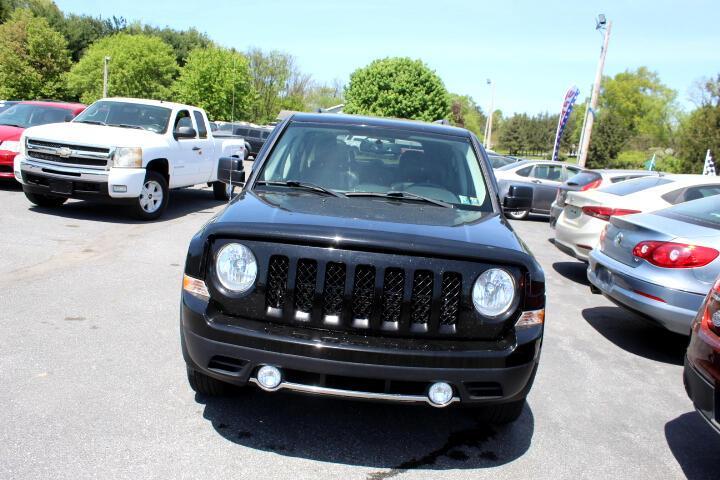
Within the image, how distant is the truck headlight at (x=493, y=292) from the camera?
2900mm

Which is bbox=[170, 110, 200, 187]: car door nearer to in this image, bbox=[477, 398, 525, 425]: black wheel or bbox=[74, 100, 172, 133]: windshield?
bbox=[74, 100, 172, 133]: windshield

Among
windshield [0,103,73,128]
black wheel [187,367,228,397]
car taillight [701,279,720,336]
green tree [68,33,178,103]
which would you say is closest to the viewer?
car taillight [701,279,720,336]

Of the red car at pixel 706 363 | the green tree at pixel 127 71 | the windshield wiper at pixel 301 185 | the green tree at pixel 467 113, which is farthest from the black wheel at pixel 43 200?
the green tree at pixel 467 113

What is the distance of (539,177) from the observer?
50.8 feet

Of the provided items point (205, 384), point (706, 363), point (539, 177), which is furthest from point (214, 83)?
point (706, 363)

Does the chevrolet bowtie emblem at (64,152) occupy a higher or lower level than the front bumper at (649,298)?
higher

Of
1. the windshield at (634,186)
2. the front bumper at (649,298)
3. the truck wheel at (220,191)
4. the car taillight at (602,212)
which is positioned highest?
the windshield at (634,186)

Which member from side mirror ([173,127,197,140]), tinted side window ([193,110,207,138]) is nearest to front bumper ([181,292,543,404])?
side mirror ([173,127,197,140])

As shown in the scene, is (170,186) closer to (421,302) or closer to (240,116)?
(421,302)

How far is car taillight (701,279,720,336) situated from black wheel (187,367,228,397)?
2.74 meters

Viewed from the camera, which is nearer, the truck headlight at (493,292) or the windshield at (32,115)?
the truck headlight at (493,292)

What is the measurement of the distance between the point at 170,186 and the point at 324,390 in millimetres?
8292

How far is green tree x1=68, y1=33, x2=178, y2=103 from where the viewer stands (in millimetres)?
58375

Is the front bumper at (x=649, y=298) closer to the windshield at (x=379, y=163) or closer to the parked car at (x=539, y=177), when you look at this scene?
the windshield at (x=379, y=163)
